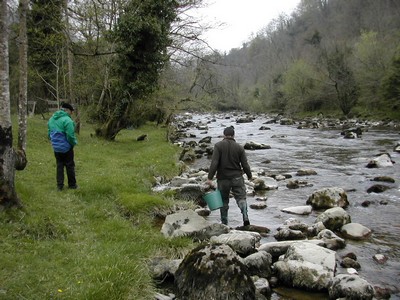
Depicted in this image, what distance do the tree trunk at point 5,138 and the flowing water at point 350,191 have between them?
497cm

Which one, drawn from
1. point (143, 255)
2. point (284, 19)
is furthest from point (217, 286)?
point (284, 19)

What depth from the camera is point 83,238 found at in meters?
6.75

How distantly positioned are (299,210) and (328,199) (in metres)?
1.11

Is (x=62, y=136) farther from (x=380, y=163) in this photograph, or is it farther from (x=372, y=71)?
(x=372, y=71)

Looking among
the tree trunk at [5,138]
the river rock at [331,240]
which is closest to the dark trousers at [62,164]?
the tree trunk at [5,138]

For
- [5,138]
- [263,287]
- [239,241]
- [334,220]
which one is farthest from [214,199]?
[5,138]

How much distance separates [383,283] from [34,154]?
41.2 feet

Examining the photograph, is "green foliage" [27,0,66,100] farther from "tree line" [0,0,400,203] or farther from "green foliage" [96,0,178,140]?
"green foliage" [96,0,178,140]

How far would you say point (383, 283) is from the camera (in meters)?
6.29

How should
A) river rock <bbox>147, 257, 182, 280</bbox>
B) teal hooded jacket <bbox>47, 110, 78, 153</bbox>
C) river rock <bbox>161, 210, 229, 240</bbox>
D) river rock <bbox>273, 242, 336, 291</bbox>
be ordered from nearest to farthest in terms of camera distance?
river rock <bbox>147, 257, 182, 280</bbox>, river rock <bbox>273, 242, 336, 291</bbox>, river rock <bbox>161, 210, 229, 240</bbox>, teal hooded jacket <bbox>47, 110, 78, 153</bbox>

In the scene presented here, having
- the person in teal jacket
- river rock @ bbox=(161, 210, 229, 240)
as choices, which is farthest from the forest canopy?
river rock @ bbox=(161, 210, 229, 240)

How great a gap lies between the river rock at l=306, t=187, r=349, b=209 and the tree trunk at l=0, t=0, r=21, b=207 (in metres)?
8.16

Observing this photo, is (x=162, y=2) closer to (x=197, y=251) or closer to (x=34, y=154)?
(x=34, y=154)

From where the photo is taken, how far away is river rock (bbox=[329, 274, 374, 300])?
5492 millimetres
